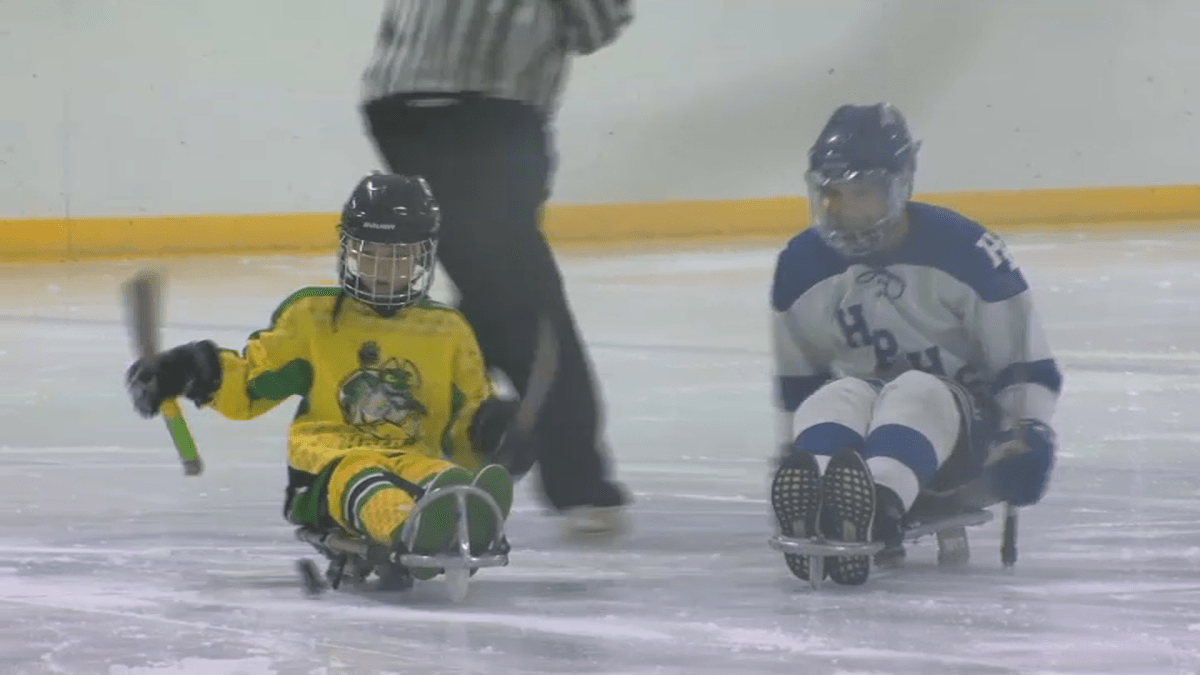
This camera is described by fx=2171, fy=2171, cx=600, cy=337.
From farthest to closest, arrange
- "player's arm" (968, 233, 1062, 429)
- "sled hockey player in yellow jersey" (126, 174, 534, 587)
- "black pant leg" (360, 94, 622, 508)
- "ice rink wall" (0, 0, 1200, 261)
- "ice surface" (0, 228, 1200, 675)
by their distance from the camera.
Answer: "ice rink wall" (0, 0, 1200, 261) → "black pant leg" (360, 94, 622, 508) → "player's arm" (968, 233, 1062, 429) → "sled hockey player in yellow jersey" (126, 174, 534, 587) → "ice surface" (0, 228, 1200, 675)

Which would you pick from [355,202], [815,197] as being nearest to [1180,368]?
[815,197]

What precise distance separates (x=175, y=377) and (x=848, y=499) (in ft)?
2.41

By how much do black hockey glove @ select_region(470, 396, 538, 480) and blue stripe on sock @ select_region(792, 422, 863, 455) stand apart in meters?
0.32

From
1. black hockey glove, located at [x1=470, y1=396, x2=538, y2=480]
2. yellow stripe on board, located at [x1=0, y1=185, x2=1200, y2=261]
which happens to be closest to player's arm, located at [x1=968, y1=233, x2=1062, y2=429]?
black hockey glove, located at [x1=470, y1=396, x2=538, y2=480]

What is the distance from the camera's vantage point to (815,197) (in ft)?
Answer: 8.21

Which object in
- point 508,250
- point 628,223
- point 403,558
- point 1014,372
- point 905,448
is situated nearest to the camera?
point 403,558

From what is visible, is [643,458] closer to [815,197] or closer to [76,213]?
[815,197]

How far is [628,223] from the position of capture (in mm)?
8047

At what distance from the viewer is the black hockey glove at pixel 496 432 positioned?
242 cm

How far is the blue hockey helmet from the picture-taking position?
2463 millimetres

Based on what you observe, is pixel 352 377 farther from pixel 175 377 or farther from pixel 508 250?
pixel 508 250

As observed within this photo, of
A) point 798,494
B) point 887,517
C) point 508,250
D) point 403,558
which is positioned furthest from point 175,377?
point 887,517

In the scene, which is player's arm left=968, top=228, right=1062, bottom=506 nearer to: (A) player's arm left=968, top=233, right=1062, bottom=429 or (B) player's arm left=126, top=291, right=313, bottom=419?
(A) player's arm left=968, top=233, right=1062, bottom=429

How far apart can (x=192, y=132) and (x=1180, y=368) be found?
161 inches
